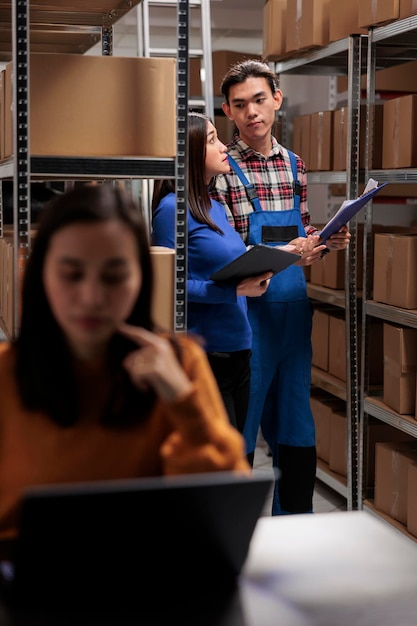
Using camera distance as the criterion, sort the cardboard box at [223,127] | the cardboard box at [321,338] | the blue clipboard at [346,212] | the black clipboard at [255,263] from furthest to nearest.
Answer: the cardboard box at [223,127]
the cardboard box at [321,338]
the blue clipboard at [346,212]
the black clipboard at [255,263]

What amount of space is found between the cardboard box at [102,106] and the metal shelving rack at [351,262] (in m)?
1.44

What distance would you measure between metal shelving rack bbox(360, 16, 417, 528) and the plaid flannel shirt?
0.36m

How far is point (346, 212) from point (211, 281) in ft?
1.73

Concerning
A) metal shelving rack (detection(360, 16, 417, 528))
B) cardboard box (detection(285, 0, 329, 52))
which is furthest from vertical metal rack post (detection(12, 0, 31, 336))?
cardboard box (detection(285, 0, 329, 52))

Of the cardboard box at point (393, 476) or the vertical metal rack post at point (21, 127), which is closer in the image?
the vertical metal rack post at point (21, 127)

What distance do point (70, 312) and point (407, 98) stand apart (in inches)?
99.9

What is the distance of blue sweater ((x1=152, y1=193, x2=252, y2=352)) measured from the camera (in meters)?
2.90

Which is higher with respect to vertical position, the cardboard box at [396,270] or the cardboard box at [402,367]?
the cardboard box at [396,270]

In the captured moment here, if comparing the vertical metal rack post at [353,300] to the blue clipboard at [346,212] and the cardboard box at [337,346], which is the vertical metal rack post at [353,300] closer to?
the cardboard box at [337,346]

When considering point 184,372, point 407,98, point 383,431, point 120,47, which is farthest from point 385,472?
point 120,47

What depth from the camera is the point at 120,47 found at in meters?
9.65

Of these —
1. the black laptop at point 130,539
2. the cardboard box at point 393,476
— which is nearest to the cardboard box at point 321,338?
Result: the cardboard box at point 393,476

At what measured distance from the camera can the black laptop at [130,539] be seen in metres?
1.06

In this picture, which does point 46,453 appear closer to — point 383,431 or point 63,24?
point 63,24
